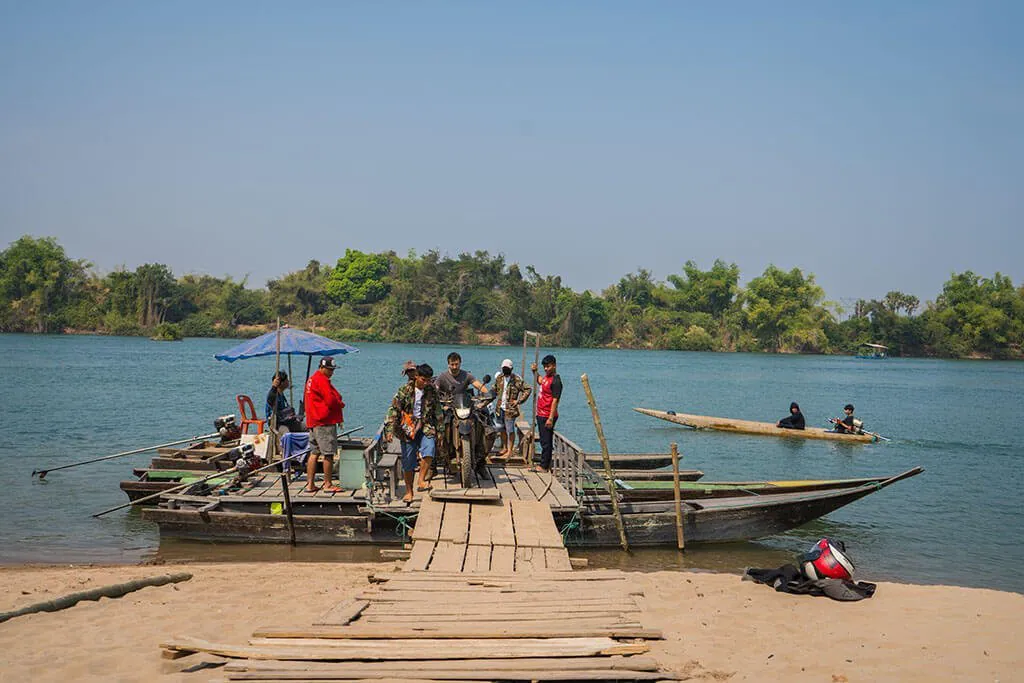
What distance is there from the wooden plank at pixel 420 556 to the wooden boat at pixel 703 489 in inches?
155

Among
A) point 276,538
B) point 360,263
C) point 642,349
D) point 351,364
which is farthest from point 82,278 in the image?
point 276,538

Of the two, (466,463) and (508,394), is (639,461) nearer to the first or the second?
(508,394)

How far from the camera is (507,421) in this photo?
14344mm

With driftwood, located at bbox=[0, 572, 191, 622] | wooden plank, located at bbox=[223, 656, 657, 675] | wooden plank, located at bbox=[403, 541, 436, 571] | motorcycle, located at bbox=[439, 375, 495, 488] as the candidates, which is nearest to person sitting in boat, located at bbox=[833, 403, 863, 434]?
motorcycle, located at bbox=[439, 375, 495, 488]

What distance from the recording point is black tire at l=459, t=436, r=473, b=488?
11.3 metres

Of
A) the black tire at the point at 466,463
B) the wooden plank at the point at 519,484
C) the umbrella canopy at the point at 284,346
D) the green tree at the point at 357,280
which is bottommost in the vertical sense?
the wooden plank at the point at 519,484

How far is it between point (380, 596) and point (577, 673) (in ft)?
7.50

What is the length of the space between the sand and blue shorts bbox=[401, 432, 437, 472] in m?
1.38

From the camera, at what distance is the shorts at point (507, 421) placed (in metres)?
14.0

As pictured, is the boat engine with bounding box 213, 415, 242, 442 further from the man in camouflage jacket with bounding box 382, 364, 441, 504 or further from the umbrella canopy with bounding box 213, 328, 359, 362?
the man in camouflage jacket with bounding box 382, 364, 441, 504

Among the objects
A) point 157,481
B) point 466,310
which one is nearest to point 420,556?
point 157,481

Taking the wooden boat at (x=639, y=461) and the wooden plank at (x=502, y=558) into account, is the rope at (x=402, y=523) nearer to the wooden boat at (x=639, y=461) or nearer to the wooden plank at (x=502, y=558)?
the wooden plank at (x=502, y=558)

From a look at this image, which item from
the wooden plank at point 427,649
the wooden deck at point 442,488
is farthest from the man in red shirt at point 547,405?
the wooden plank at point 427,649

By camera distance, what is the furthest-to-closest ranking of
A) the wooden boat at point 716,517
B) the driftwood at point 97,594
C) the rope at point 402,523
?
the wooden boat at point 716,517 → the rope at point 402,523 → the driftwood at point 97,594
